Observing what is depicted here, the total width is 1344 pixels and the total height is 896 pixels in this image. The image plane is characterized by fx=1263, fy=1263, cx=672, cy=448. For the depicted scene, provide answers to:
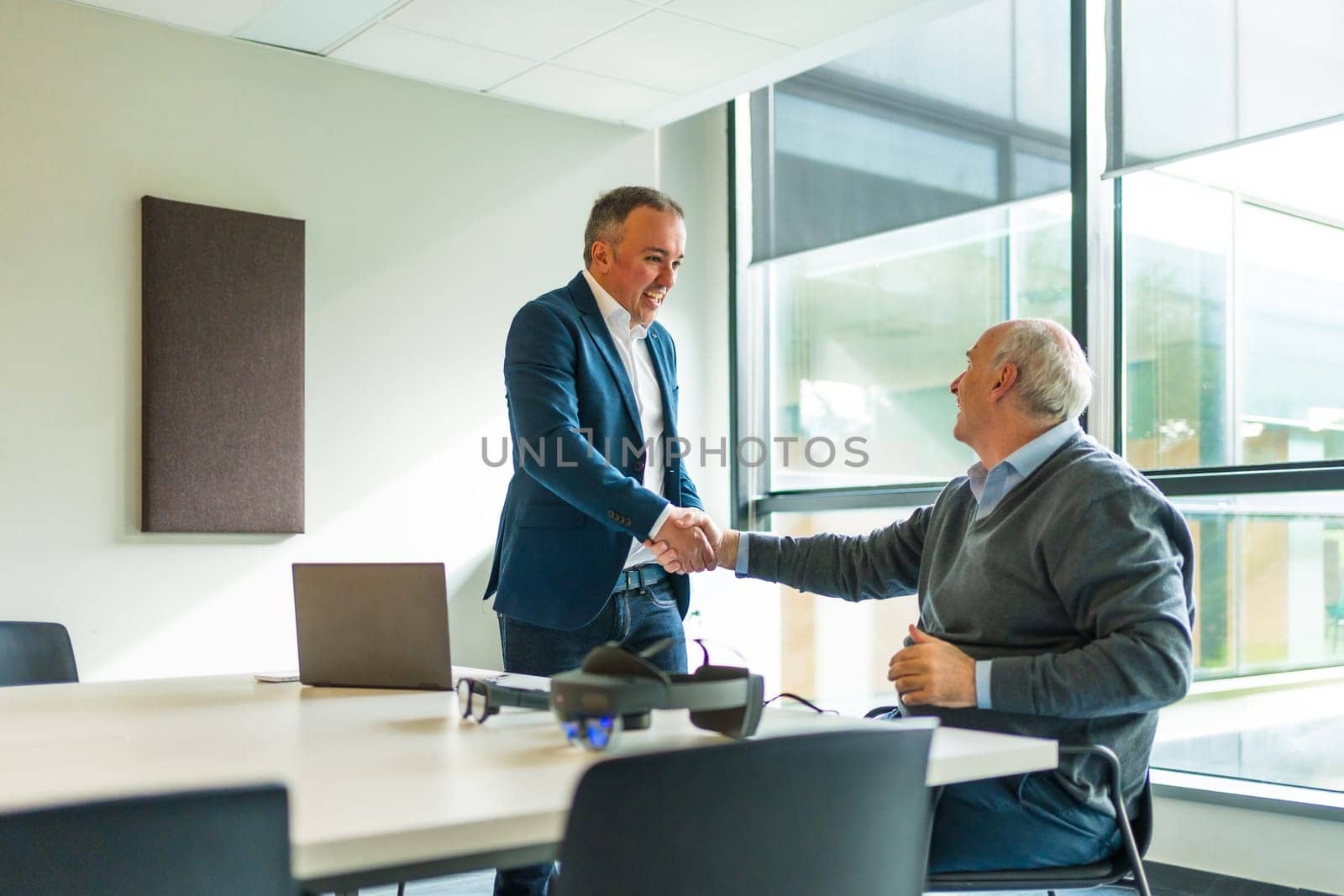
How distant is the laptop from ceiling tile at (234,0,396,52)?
2.40 m

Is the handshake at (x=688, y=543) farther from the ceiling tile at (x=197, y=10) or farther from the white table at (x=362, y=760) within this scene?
the ceiling tile at (x=197, y=10)

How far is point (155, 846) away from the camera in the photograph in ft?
2.49

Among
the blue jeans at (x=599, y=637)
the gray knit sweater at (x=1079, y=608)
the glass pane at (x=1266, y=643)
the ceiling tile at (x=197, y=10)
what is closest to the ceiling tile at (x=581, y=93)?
the ceiling tile at (x=197, y=10)

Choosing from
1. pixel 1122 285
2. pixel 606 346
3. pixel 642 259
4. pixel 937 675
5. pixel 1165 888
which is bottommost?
pixel 1165 888

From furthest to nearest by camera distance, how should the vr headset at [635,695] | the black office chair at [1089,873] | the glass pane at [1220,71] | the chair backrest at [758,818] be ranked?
the glass pane at [1220,71], the black office chair at [1089,873], the vr headset at [635,695], the chair backrest at [758,818]

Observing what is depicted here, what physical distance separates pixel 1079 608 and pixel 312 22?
3256 mm

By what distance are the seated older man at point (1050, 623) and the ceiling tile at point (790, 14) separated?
7.13 feet

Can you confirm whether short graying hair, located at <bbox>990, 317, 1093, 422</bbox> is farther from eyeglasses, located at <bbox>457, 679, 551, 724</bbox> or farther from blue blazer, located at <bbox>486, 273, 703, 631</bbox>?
eyeglasses, located at <bbox>457, 679, 551, 724</bbox>

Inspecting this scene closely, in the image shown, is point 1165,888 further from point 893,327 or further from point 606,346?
point 606,346

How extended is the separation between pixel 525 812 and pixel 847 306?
4231mm

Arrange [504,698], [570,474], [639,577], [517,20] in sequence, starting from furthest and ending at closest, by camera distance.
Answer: [517,20] → [639,577] → [570,474] → [504,698]

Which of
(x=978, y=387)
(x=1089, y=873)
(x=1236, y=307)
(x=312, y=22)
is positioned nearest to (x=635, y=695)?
(x=1089, y=873)

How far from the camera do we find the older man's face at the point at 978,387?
7.28ft

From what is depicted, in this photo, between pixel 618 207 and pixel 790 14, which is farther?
pixel 790 14
